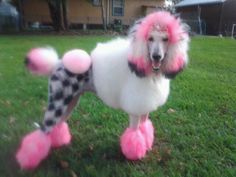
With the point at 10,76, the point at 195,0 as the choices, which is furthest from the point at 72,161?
the point at 195,0

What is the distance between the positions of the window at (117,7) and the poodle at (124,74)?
21.6m

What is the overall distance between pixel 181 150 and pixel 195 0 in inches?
984

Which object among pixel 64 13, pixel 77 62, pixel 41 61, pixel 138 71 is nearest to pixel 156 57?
pixel 138 71

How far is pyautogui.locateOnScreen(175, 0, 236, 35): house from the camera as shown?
2293 cm

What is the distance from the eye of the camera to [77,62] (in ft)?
9.55

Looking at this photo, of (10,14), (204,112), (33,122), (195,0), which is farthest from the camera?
(195,0)

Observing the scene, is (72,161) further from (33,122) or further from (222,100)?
(222,100)

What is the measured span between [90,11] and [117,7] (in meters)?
2.10

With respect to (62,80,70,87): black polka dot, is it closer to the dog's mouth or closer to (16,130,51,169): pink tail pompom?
(16,130,51,169): pink tail pompom

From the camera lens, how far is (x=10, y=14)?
838 inches

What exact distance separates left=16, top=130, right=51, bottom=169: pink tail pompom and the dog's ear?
115 cm

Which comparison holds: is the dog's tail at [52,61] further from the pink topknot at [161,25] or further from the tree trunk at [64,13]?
the tree trunk at [64,13]

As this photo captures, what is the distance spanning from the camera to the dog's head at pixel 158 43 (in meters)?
2.61

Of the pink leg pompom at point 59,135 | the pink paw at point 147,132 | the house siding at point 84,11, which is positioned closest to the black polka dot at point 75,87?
the pink leg pompom at point 59,135
